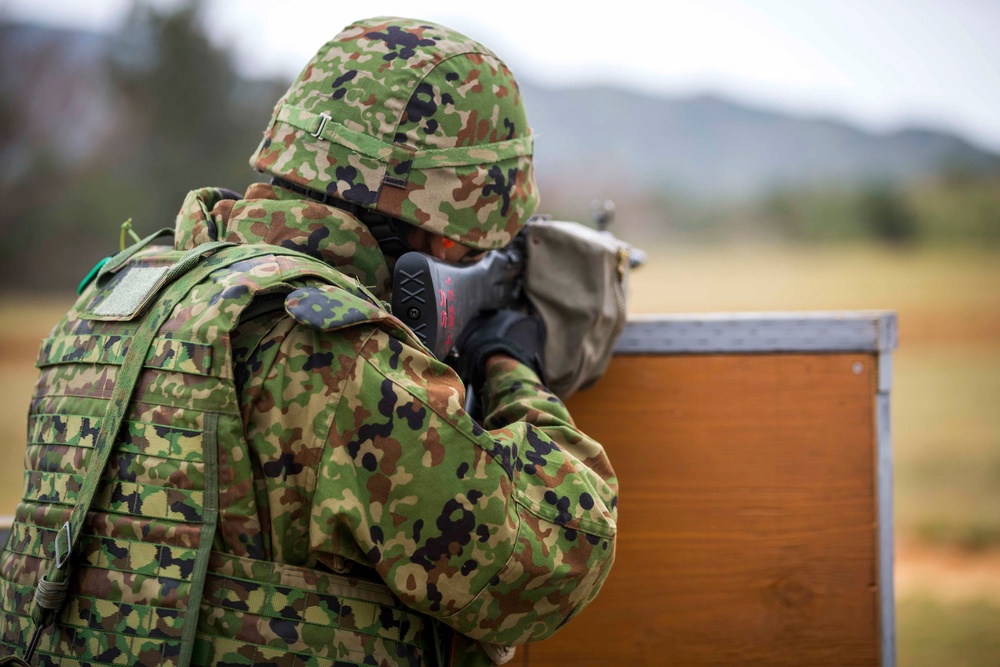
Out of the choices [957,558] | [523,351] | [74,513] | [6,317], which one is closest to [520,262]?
[523,351]

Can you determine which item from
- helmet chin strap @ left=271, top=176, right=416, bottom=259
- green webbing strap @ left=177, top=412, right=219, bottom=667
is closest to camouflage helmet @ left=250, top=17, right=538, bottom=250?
helmet chin strap @ left=271, top=176, right=416, bottom=259

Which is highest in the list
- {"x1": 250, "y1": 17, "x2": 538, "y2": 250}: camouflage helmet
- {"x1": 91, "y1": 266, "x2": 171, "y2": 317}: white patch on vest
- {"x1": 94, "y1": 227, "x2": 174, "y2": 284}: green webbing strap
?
{"x1": 250, "y1": 17, "x2": 538, "y2": 250}: camouflage helmet

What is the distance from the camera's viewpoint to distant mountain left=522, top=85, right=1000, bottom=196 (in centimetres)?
3097

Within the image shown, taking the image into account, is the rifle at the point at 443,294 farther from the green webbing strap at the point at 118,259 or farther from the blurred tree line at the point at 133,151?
the blurred tree line at the point at 133,151

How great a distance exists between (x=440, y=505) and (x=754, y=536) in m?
1.40

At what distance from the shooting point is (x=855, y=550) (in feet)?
8.47

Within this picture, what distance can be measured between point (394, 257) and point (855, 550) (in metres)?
1.63

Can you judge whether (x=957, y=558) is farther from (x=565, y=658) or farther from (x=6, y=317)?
(x=6, y=317)

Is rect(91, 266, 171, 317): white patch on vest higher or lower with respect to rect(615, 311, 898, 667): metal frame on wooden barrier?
higher

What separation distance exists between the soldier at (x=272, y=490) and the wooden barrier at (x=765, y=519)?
35.9 inches

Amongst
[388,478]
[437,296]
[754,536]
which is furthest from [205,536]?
[754,536]

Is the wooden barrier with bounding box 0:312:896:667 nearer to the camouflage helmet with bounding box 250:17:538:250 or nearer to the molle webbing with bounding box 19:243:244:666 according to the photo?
the camouflage helmet with bounding box 250:17:538:250

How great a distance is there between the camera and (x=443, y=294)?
187cm

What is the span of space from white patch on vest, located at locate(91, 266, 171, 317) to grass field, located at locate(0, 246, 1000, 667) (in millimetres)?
4949
